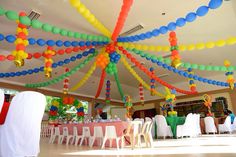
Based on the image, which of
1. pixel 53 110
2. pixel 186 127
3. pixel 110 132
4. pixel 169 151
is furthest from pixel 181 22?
pixel 53 110

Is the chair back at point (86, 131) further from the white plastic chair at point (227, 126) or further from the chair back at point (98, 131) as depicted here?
the white plastic chair at point (227, 126)

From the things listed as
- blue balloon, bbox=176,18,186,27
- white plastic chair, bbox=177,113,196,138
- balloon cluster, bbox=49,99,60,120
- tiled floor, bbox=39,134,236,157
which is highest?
blue balloon, bbox=176,18,186,27

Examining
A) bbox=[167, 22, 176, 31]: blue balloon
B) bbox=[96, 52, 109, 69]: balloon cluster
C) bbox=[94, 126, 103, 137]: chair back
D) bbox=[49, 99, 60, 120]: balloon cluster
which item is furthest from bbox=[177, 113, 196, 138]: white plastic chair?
bbox=[49, 99, 60, 120]: balloon cluster

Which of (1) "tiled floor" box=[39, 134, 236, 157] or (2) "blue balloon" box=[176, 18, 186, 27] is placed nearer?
(1) "tiled floor" box=[39, 134, 236, 157]

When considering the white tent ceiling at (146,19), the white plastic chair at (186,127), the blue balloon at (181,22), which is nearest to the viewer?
the blue balloon at (181,22)

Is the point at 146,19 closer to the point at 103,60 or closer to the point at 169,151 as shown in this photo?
the point at 103,60

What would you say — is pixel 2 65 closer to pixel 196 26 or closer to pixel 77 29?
pixel 77 29

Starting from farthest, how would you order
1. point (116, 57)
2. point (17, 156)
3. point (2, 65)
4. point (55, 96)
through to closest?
point (55, 96) → point (2, 65) → point (116, 57) → point (17, 156)

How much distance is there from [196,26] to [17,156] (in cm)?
630

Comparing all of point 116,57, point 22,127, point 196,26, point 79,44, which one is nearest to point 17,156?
point 22,127

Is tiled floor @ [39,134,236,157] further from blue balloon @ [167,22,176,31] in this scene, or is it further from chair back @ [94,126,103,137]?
blue balloon @ [167,22,176,31]

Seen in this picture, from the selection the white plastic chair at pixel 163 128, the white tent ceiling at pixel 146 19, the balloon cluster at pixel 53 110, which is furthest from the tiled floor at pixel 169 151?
the balloon cluster at pixel 53 110

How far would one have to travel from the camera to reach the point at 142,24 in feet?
20.7

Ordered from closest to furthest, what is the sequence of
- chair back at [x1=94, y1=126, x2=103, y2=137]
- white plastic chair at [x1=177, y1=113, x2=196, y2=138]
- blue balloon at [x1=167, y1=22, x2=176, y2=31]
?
blue balloon at [x1=167, y1=22, x2=176, y2=31], chair back at [x1=94, y1=126, x2=103, y2=137], white plastic chair at [x1=177, y1=113, x2=196, y2=138]
